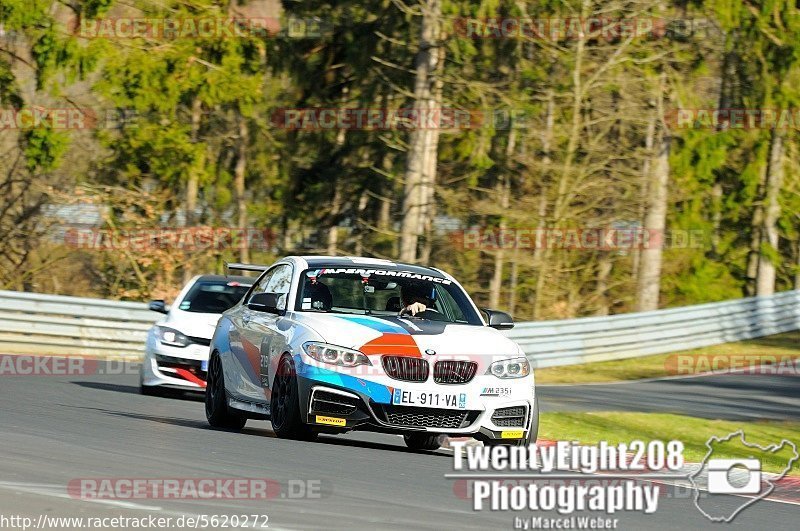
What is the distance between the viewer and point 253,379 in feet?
40.8

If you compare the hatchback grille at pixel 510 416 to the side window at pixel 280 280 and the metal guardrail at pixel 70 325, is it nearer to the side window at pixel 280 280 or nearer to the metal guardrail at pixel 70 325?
the side window at pixel 280 280

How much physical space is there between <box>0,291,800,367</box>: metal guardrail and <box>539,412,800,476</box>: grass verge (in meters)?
6.55

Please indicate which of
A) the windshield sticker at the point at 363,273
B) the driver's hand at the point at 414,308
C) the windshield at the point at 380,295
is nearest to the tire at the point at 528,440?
the windshield at the point at 380,295

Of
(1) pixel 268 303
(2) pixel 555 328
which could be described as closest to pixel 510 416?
(1) pixel 268 303

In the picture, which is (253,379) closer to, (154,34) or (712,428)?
(712,428)

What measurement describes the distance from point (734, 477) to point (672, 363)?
17.5 meters

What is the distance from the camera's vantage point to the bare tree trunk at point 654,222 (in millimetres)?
36531

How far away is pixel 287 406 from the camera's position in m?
11.5

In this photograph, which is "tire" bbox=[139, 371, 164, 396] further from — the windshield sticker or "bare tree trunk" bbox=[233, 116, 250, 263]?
"bare tree trunk" bbox=[233, 116, 250, 263]

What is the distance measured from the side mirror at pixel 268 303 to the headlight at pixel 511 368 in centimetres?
185

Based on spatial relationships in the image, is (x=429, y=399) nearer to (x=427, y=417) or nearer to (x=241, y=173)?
(x=427, y=417)

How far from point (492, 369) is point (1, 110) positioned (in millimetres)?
28244

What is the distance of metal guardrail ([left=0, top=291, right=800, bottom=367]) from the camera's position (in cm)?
2523

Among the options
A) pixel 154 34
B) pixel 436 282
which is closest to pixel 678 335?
pixel 154 34
